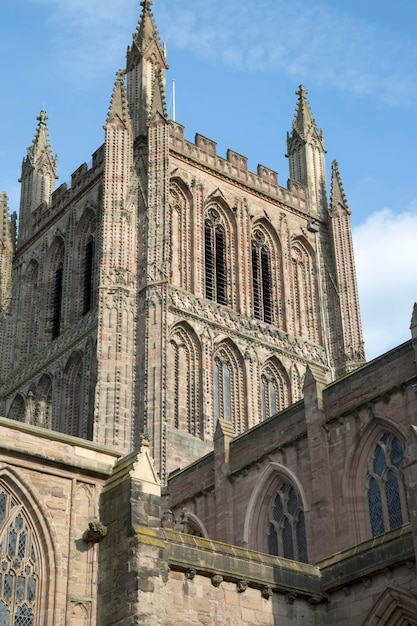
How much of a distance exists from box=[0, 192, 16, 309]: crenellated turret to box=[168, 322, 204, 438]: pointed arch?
41.6ft

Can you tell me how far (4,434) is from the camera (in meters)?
21.3

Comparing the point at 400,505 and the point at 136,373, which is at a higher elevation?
the point at 136,373

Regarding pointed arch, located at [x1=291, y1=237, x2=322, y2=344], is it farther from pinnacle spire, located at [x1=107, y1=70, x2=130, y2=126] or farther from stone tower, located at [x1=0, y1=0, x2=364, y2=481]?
pinnacle spire, located at [x1=107, y1=70, x2=130, y2=126]

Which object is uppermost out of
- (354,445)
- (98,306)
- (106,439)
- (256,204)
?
(256,204)

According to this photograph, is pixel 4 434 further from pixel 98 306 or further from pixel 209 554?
pixel 98 306

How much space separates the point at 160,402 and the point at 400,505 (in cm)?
1456

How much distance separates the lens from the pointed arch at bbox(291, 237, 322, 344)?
174ft

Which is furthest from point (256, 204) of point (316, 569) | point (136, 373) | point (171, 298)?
point (316, 569)

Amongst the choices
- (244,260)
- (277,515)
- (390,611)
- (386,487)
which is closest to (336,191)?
(244,260)

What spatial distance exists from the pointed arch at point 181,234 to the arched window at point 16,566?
90.9 ft

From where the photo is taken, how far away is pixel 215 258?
51.3 meters

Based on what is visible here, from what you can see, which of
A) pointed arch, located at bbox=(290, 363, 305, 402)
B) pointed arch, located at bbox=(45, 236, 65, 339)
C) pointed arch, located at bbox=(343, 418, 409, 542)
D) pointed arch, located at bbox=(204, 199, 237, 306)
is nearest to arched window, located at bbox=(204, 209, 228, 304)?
pointed arch, located at bbox=(204, 199, 237, 306)

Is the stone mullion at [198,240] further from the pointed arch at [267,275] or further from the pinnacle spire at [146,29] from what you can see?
the pinnacle spire at [146,29]

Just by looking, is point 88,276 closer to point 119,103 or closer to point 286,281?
point 119,103
